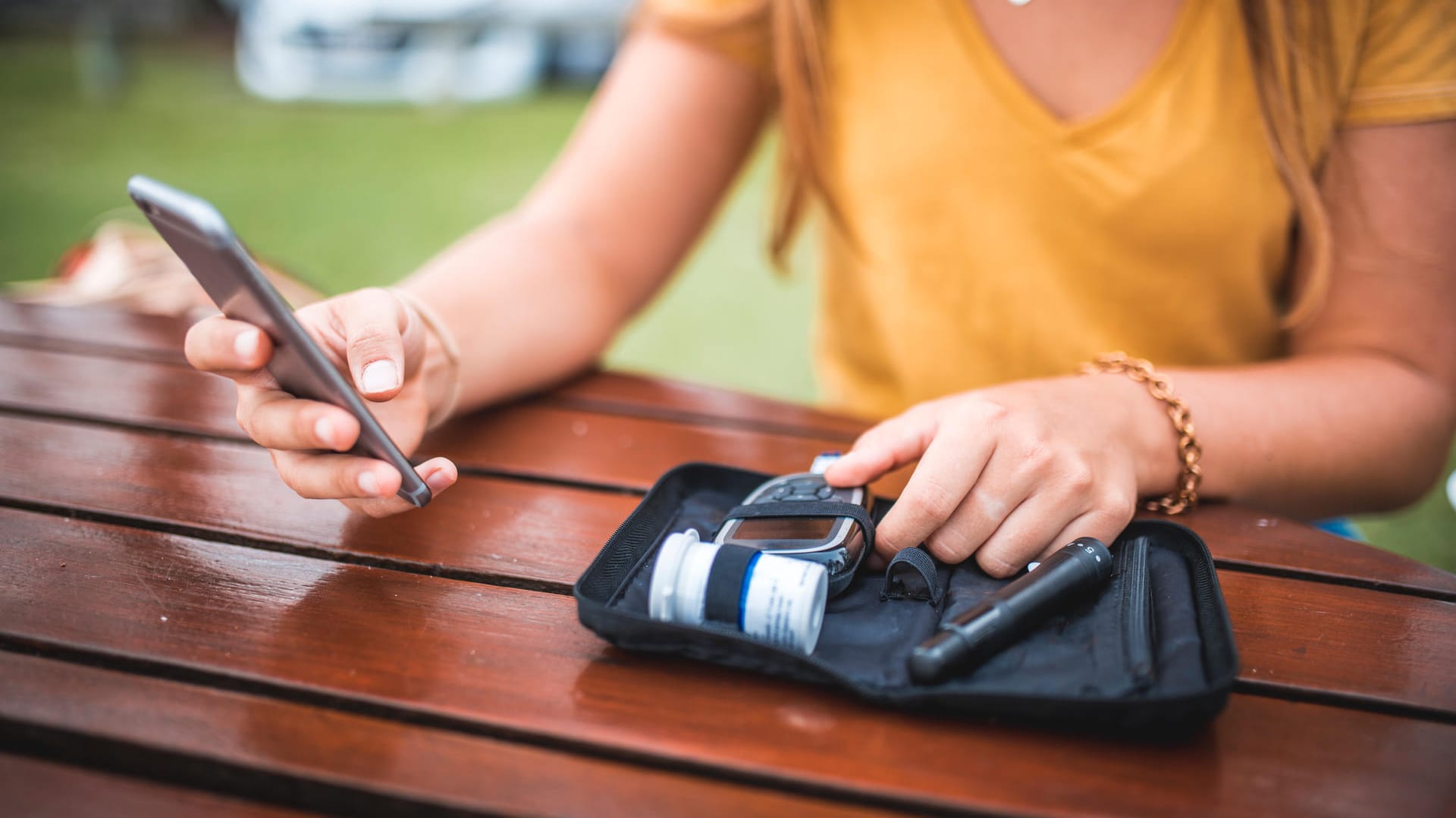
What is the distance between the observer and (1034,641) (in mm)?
659

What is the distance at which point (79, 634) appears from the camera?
67 cm

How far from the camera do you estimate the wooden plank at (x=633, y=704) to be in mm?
567

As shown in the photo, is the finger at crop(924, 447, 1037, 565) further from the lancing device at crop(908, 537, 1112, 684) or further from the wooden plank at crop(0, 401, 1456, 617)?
the wooden plank at crop(0, 401, 1456, 617)

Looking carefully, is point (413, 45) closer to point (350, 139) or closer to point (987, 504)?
point (350, 139)

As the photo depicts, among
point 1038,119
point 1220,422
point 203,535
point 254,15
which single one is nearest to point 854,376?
point 1038,119

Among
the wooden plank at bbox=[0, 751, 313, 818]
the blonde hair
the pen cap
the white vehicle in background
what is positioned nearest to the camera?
the wooden plank at bbox=[0, 751, 313, 818]

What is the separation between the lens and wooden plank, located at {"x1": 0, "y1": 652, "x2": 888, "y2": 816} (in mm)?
548

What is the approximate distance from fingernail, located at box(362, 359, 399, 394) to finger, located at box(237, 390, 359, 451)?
0.12ft

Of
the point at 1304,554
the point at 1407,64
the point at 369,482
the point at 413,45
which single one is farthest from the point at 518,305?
the point at 413,45

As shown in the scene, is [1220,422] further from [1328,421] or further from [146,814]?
[146,814]

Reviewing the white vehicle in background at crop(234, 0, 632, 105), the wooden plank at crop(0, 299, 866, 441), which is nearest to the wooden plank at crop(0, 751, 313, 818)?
the wooden plank at crop(0, 299, 866, 441)

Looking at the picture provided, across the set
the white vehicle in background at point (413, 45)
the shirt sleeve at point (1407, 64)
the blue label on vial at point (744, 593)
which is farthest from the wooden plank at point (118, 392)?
the white vehicle in background at point (413, 45)

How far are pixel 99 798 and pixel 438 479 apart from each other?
0.92 feet

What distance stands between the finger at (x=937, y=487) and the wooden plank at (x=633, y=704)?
0.49ft
